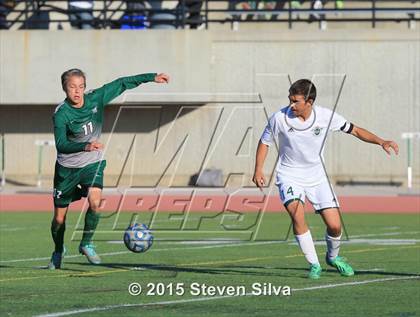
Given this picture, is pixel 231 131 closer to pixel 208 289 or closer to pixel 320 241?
pixel 320 241

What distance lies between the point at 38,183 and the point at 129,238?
21.1 metres

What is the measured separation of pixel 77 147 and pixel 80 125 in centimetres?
45

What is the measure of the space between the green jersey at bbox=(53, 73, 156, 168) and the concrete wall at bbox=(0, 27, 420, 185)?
19.2 meters

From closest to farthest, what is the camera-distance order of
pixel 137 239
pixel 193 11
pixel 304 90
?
pixel 304 90, pixel 137 239, pixel 193 11

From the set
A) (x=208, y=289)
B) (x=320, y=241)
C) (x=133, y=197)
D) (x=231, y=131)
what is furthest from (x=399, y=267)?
(x=231, y=131)

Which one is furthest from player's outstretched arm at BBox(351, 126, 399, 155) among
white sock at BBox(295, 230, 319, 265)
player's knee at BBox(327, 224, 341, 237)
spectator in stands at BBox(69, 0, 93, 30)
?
spectator in stands at BBox(69, 0, 93, 30)

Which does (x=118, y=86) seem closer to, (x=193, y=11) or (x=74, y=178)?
(x=74, y=178)

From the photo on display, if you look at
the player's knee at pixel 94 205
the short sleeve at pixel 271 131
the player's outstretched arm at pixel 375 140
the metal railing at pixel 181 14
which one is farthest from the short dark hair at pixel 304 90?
Result: the metal railing at pixel 181 14

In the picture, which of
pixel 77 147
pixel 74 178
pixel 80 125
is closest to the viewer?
pixel 77 147

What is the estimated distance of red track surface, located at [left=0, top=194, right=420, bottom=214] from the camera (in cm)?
2551

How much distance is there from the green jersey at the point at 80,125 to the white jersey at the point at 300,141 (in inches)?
72.4

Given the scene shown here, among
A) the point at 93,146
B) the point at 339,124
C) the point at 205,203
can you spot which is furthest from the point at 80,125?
the point at 205,203

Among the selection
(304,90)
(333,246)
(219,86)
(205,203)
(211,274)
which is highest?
(219,86)

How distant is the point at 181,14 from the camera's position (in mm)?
33500
